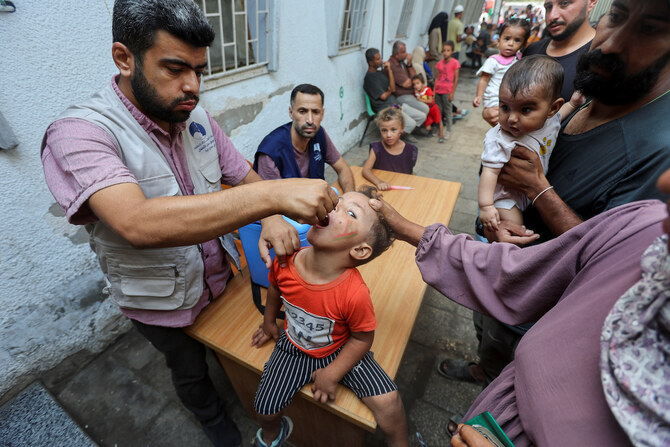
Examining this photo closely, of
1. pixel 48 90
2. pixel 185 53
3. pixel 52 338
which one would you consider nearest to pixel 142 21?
pixel 185 53

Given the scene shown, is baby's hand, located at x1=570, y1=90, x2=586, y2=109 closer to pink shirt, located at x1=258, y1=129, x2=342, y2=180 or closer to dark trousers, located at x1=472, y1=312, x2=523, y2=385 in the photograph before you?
dark trousers, located at x1=472, y1=312, x2=523, y2=385

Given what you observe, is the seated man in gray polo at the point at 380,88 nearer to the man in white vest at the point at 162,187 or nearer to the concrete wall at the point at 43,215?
the concrete wall at the point at 43,215

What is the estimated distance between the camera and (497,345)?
178 cm

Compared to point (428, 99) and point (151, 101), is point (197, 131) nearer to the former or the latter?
point (151, 101)

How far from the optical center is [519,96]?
67.2 inches

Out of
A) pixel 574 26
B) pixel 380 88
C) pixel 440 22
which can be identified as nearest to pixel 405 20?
pixel 440 22

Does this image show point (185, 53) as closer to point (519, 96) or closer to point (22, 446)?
point (519, 96)

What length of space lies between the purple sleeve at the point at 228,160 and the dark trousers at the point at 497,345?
1.77m

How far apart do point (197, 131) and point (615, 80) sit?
1.97 metres

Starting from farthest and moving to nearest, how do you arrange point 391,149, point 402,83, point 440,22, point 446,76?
1. point 440,22
2. point 446,76
3. point 402,83
4. point 391,149

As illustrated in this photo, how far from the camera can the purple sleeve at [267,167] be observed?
2.69 metres

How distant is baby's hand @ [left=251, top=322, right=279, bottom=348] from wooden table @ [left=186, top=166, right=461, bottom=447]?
3 cm

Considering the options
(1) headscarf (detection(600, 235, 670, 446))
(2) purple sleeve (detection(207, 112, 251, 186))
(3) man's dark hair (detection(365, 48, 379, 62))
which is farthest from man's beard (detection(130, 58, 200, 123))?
(3) man's dark hair (detection(365, 48, 379, 62))

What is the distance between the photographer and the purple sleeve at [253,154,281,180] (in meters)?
2.69
